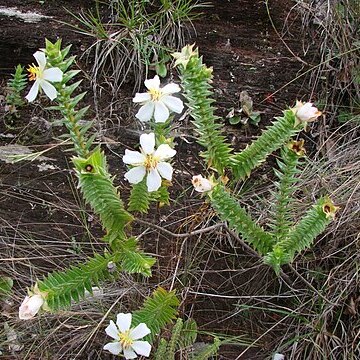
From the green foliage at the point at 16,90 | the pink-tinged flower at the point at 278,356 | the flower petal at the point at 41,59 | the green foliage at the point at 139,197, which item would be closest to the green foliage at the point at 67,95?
the flower petal at the point at 41,59

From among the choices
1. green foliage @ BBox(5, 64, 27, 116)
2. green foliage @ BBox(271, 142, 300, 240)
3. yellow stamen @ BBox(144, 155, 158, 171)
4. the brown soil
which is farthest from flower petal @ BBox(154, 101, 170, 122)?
green foliage @ BBox(5, 64, 27, 116)

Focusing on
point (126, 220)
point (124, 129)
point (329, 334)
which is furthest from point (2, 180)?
point (329, 334)

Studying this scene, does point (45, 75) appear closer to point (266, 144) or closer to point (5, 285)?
point (266, 144)

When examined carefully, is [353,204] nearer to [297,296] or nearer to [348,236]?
[348,236]

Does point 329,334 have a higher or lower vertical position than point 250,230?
lower

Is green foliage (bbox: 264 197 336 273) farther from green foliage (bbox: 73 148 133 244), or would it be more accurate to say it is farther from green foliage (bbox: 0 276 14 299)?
green foliage (bbox: 0 276 14 299)

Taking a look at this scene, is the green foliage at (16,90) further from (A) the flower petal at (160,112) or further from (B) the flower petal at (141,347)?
(B) the flower petal at (141,347)

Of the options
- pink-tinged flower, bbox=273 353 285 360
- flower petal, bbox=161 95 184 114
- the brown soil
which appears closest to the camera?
flower petal, bbox=161 95 184 114
